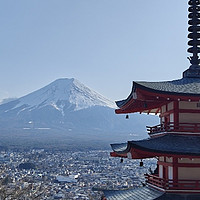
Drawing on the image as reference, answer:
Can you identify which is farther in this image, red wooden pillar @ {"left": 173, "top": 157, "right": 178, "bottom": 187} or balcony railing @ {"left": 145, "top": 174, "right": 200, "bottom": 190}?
red wooden pillar @ {"left": 173, "top": 157, "right": 178, "bottom": 187}

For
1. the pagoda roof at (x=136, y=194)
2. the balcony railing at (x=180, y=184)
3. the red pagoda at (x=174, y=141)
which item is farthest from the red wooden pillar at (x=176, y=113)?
the pagoda roof at (x=136, y=194)

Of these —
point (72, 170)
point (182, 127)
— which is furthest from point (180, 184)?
point (72, 170)

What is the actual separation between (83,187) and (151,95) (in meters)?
48.1

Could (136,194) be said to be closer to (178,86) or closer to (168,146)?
(168,146)

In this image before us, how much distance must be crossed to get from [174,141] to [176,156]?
616 mm

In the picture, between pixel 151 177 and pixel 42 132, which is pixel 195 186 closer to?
pixel 151 177

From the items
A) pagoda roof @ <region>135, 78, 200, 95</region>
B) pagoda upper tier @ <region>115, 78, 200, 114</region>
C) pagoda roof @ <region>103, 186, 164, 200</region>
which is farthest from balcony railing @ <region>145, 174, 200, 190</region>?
pagoda roof @ <region>135, 78, 200, 95</region>

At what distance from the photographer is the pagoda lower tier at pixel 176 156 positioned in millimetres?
9930

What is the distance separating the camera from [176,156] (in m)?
10.0

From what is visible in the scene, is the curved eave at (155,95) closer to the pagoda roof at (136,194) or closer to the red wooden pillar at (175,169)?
the red wooden pillar at (175,169)

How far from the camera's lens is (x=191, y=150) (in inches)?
395

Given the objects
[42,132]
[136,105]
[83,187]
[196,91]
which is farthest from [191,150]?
[42,132]

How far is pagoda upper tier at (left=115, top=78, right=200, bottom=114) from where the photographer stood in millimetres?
10516

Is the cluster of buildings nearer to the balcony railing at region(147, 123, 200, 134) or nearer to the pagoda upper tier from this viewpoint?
the pagoda upper tier
